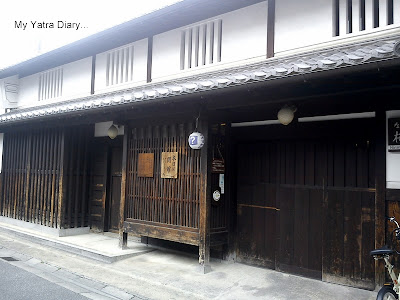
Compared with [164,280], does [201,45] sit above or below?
above

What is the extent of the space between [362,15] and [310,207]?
161 inches

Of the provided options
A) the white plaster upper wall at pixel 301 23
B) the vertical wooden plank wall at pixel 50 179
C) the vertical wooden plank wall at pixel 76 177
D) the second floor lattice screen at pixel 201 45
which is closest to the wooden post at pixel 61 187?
the vertical wooden plank wall at pixel 50 179

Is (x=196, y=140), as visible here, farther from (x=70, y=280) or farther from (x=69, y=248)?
(x=69, y=248)

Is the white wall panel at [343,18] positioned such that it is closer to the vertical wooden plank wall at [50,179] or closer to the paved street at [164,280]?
the paved street at [164,280]

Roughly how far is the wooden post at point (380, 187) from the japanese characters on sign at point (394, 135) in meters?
0.11

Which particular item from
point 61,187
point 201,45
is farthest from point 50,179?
point 201,45

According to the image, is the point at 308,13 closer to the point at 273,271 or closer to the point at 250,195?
the point at 250,195

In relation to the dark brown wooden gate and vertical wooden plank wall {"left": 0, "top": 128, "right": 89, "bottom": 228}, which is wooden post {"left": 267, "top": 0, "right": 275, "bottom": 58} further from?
vertical wooden plank wall {"left": 0, "top": 128, "right": 89, "bottom": 228}

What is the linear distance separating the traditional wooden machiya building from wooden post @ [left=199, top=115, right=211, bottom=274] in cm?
4

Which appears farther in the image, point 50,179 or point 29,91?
point 29,91

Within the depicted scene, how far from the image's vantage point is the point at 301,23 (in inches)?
270

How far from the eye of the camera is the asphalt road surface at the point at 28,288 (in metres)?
6.16

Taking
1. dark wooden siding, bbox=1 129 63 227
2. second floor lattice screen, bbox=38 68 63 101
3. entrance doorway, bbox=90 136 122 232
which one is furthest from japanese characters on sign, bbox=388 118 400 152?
second floor lattice screen, bbox=38 68 63 101

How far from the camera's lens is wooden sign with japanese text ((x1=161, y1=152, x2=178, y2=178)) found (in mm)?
8328
